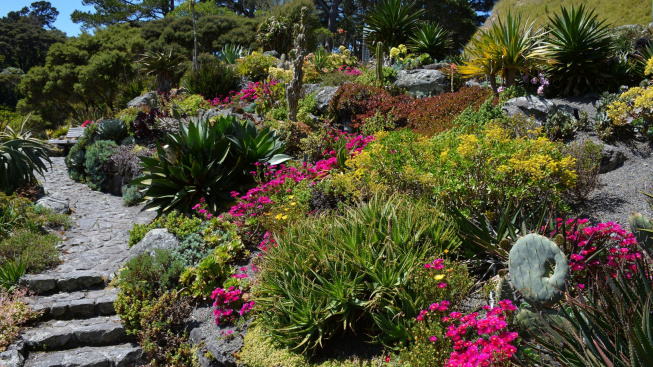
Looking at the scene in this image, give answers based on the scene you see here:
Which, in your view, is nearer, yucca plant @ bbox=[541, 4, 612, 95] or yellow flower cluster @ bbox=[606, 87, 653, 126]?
yellow flower cluster @ bbox=[606, 87, 653, 126]

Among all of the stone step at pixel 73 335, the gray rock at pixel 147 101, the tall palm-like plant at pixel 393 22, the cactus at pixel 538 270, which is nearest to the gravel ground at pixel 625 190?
the cactus at pixel 538 270

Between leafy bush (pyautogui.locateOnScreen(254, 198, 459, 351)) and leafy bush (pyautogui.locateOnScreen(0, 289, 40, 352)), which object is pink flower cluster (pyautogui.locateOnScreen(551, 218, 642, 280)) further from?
leafy bush (pyautogui.locateOnScreen(0, 289, 40, 352))

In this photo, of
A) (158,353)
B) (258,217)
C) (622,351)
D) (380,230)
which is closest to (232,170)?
(258,217)

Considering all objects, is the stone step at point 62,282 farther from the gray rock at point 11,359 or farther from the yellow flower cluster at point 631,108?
the yellow flower cluster at point 631,108

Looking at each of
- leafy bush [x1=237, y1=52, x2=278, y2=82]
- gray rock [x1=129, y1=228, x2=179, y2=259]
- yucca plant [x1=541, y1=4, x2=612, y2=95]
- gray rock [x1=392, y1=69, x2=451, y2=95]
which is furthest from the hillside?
gray rock [x1=129, y1=228, x2=179, y2=259]

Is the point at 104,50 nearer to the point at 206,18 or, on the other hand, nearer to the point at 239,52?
the point at 206,18

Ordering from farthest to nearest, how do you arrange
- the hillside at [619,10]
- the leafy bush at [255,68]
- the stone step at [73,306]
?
1. the hillside at [619,10]
2. the leafy bush at [255,68]
3. the stone step at [73,306]

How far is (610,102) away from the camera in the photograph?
773 cm

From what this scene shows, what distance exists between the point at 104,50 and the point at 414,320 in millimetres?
27971

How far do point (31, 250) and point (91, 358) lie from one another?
2.61 m

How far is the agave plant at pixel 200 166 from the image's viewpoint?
7.91 meters

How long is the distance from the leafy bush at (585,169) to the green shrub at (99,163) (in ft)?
33.6

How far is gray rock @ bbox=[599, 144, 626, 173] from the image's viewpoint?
21.8 ft

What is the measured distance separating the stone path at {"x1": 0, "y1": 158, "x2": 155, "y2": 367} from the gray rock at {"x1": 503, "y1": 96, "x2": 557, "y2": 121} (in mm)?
7288
